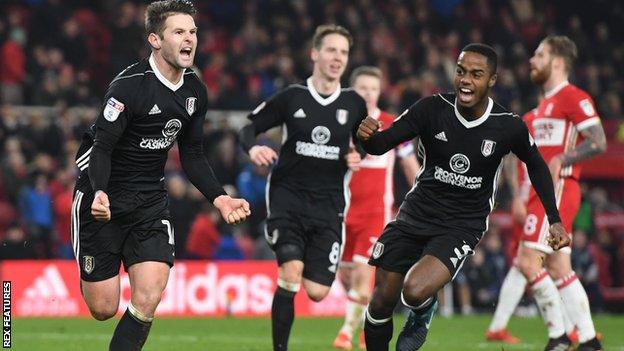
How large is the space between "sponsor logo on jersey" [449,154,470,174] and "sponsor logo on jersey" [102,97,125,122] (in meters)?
2.36

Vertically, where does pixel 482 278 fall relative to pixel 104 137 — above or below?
below

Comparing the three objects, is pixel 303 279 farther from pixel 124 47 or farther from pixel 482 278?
pixel 124 47

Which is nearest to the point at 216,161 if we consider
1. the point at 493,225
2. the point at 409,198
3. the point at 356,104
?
the point at 493,225

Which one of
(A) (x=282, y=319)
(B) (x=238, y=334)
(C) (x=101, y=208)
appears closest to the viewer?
(C) (x=101, y=208)

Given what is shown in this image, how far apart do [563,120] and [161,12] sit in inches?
175

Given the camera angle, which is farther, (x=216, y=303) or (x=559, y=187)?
(x=216, y=303)

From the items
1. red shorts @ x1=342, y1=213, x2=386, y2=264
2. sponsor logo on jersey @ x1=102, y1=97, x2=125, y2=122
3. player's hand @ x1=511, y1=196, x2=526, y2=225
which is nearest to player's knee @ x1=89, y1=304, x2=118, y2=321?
sponsor logo on jersey @ x1=102, y1=97, x2=125, y2=122

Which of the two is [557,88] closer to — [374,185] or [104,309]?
[374,185]

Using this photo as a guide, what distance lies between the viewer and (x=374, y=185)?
1270 cm

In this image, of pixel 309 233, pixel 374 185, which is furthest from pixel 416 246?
pixel 374 185

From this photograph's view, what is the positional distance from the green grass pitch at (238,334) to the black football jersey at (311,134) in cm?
187

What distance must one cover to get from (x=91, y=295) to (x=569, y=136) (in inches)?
193

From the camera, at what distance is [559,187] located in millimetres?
11234

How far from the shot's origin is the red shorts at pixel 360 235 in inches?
489
